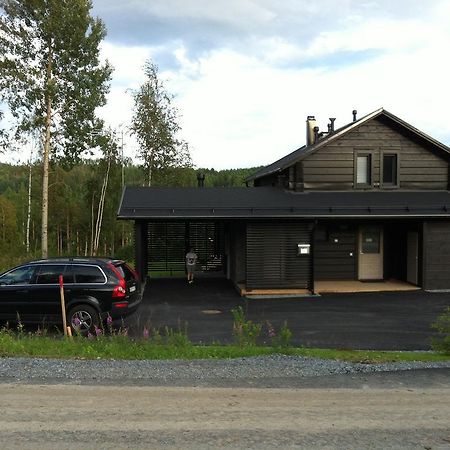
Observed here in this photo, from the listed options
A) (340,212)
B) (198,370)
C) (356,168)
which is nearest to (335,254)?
(340,212)

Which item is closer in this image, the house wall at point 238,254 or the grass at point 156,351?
the grass at point 156,351

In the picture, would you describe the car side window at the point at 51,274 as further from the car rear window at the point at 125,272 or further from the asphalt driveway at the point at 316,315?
the asphalt driveway at the point at 316,315

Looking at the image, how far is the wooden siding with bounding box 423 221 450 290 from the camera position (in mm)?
17156

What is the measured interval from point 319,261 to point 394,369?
11738 millimetres

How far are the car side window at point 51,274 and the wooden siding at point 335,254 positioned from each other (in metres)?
11.3

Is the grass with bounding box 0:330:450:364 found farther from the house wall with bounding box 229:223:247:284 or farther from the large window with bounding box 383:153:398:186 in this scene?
the large window with bounding box 383:153:398:186

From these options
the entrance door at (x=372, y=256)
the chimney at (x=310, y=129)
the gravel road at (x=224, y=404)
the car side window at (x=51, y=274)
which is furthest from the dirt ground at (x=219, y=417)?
the chimney at (x=310, y=129)

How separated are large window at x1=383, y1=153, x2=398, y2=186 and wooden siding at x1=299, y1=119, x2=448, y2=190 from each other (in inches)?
8.9

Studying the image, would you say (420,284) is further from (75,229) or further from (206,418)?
(75,229)

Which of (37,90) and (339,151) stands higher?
(37,90)

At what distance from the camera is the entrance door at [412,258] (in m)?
17.9

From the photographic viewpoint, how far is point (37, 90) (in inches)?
923

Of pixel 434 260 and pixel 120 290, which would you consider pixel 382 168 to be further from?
pixel 120 290

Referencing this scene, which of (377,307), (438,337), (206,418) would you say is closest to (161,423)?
(206,418)
